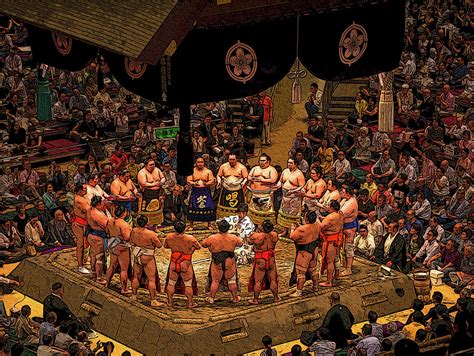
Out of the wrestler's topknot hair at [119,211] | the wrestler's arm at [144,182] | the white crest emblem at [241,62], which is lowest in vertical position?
the wrestler's topknot hair at [119,211]

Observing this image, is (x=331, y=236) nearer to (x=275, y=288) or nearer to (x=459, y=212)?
(x=275, y=288)

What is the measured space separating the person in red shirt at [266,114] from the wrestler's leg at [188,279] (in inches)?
219

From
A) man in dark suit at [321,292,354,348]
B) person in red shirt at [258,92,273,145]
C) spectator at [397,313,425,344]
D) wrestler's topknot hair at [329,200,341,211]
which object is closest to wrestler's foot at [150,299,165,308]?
man in dark suit at [321,292,354,348]

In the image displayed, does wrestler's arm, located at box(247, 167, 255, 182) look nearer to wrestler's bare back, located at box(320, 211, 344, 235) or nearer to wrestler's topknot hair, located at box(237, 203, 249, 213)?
wrestler's topknot hair, located at box(237, 203, 249, 213)

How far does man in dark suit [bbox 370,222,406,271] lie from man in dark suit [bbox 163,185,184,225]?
251 cm

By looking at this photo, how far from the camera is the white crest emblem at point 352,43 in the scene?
46.3 feet

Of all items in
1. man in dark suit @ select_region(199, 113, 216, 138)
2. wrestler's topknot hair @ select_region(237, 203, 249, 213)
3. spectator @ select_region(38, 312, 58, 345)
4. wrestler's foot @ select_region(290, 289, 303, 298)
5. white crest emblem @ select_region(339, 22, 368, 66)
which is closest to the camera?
spectator @ select_region(38, 312, 58, 345)

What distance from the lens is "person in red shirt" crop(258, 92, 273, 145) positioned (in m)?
18.7

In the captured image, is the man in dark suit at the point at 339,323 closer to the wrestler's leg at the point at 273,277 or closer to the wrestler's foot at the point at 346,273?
the wrestler's leg at the point at 273,277

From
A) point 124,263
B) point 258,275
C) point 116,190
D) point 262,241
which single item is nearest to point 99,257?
point 124,263

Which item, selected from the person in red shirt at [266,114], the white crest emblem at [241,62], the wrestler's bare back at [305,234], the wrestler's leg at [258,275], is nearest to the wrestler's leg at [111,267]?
the wrestler's leg at [258,275]

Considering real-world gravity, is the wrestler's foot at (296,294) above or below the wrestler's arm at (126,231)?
below

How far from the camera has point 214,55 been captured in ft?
43.9

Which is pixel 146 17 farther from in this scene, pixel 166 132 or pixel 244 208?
pixel 244 208
